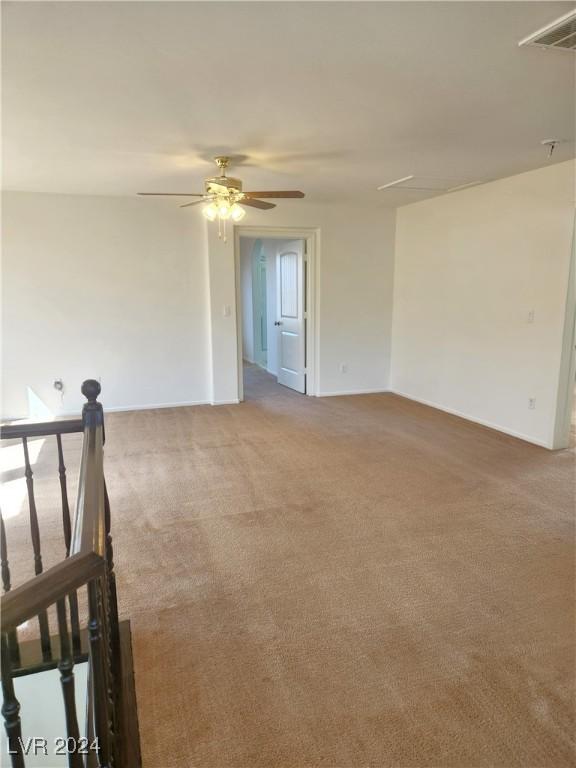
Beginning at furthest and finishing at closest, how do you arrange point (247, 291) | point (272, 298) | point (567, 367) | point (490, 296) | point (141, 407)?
point (247, 291) → point (272, 298) → point (141, 407) → point (490, 296) → point (567, 367)

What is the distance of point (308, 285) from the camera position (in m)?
6.22

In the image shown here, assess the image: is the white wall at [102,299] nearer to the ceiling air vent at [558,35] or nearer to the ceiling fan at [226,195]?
the ceiling fan at [226,195]

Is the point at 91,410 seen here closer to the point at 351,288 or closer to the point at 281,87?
the point at 281,87

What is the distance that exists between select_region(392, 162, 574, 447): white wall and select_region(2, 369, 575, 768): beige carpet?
0.77 meters

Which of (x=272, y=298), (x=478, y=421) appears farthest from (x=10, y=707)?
(x=272, y=298)

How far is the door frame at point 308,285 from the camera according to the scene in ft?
19.1

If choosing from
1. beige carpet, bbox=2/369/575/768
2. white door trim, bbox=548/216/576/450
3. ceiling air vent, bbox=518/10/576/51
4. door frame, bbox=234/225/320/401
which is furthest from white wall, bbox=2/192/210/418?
ceiling air vent, bbox=518/10/576/51

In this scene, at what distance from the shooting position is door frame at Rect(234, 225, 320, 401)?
19.1 ft

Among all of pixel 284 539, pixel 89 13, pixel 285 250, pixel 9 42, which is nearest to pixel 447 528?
pixel 284 539

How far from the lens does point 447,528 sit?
2.94 m

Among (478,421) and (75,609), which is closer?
(75,609)

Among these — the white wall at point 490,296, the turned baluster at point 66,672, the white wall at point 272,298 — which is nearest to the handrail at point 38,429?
the turned baluster at point 66,672

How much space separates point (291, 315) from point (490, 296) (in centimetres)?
275

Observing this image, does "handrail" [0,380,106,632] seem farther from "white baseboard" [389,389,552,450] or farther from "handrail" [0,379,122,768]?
"white baseboard" [389,389,552,450]
